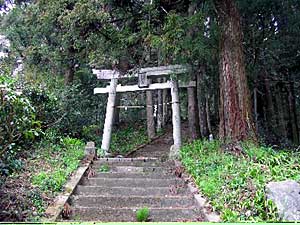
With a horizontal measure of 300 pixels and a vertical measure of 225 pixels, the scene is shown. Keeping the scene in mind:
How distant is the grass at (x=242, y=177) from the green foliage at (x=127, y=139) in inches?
258

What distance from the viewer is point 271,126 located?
1216cm

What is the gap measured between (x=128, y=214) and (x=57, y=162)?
8.07ft

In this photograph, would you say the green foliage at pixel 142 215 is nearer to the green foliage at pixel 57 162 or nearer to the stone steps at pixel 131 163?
the green foliage at pixel 57 162

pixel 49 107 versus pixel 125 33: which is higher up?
pixel 125 33

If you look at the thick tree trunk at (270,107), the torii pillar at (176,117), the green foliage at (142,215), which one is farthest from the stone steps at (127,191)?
the thick tree trunk at (270,107)

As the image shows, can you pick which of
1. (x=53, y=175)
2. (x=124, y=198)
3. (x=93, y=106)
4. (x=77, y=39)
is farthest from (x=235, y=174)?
(x=93, y=106)

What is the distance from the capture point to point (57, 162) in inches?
259

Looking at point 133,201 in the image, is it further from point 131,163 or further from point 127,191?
point 131,163

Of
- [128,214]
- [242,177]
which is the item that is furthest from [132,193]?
[242,177]

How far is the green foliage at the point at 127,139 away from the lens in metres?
12.9

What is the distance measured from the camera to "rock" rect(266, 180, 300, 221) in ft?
11.3

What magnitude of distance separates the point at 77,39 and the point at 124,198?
4.29 m

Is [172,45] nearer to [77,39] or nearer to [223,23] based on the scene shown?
[223,23]

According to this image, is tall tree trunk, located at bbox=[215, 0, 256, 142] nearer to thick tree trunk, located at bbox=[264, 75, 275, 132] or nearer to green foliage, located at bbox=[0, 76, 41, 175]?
green foliage, located at bbox=[0, 76, 41, 175]
